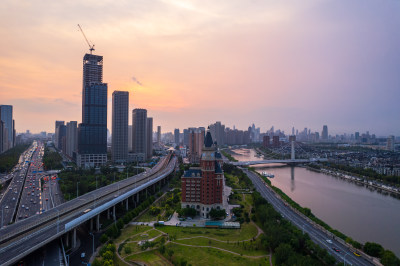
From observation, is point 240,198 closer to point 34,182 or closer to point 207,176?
point 207,176

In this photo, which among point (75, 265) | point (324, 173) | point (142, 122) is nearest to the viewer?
point (75, 265)

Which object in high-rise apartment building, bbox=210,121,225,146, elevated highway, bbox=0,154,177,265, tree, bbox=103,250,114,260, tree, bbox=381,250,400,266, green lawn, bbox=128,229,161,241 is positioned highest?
high-rise apartment building, bbox=210,121,225,146

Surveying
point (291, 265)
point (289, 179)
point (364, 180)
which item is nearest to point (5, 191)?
point (291, 265)

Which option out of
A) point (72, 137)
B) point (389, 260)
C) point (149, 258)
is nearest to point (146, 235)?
point (149, 258)

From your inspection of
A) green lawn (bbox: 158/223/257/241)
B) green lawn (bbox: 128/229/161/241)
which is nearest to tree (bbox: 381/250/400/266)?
A: green lawn (bbox: 158/223/257/241)

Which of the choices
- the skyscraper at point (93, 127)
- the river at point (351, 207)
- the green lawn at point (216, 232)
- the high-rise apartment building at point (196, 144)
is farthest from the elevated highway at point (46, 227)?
the high-rise apartment building at point (196, 144)

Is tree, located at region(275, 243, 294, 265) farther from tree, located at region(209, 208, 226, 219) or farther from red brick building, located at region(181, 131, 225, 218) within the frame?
red brick building, located at region(181, 131, 225, 218)
